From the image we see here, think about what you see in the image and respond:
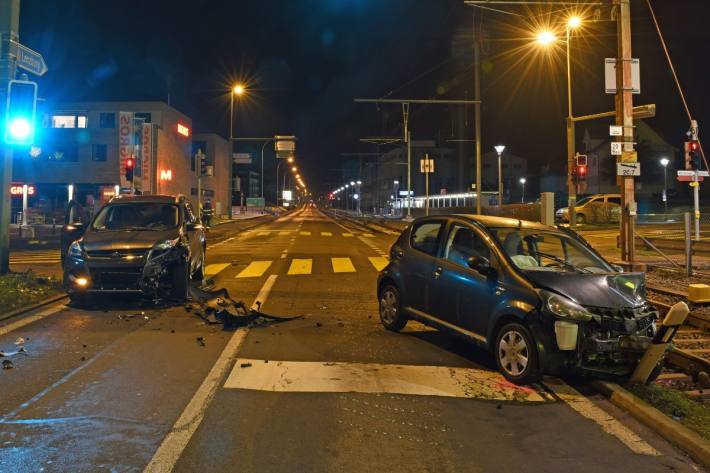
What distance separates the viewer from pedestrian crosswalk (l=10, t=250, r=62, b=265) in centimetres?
1684

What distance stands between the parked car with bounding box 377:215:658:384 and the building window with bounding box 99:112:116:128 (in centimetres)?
5061

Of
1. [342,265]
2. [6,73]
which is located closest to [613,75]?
[342,265]

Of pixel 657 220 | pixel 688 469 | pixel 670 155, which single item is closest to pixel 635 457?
pixel 688 469

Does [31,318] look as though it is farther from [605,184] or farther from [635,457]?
[605,184]

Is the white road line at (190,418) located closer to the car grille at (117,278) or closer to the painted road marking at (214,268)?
the car grille at (117,278)

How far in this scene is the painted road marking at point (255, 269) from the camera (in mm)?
14118

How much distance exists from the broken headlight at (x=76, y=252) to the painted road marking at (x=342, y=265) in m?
6.97

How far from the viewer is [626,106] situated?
12562 millimetres

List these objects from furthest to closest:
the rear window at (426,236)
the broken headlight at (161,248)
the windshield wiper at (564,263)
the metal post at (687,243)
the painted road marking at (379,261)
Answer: the painted road marking at (379,261) < the metal post at (687,243) < the broken headlight at (161,248) < the rear window at (426,236) < the windshield wiper at (564,263)

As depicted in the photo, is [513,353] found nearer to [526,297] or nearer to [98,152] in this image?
[526,297]

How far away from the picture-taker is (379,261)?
1764cm

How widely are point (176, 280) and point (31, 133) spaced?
4091 millimetres

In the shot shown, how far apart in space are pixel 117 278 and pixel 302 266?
24.2 feet

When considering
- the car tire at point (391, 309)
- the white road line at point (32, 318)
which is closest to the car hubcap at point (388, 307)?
the car tire at point (391, 309)
